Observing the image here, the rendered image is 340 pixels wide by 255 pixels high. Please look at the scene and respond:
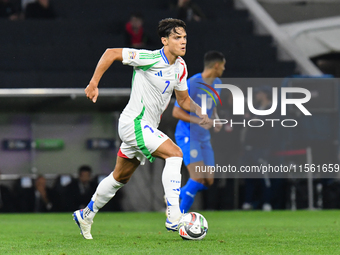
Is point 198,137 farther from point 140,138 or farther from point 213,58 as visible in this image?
point 140,138

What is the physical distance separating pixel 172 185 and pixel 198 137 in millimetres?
2594

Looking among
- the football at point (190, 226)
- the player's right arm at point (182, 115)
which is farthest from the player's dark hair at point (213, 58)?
the football at point (190, 226)

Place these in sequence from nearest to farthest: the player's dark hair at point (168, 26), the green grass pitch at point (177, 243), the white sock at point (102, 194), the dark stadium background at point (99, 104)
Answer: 1. the green grass pitch at point (177, 243)
2. the player's dark hair at point (168, 26)
3. the white sock at point (102, 194)
4. the dark stadium background at point (99, 104)

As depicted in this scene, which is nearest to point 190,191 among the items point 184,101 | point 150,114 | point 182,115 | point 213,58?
point 182,115

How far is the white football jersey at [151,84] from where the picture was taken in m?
5.44

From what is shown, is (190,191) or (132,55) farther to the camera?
(190,191)

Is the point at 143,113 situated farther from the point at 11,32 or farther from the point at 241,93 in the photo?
the point at 11,32

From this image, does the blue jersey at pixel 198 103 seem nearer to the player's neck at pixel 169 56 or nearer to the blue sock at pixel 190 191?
the blue sock at pixel 190 191

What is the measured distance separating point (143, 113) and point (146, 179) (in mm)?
6111

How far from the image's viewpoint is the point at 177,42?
5422mm

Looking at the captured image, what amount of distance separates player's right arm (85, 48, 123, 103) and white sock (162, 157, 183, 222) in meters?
0.81

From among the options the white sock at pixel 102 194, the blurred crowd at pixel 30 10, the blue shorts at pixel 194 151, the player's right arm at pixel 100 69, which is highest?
the blurred crowd at pixel 30 10

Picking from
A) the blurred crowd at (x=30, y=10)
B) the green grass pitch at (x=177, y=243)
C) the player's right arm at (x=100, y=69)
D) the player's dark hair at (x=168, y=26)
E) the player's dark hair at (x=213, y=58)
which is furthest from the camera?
the blurred crowd at (x=30, y=10)

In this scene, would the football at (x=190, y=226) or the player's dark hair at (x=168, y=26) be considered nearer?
the football at (x=190, y=226)
